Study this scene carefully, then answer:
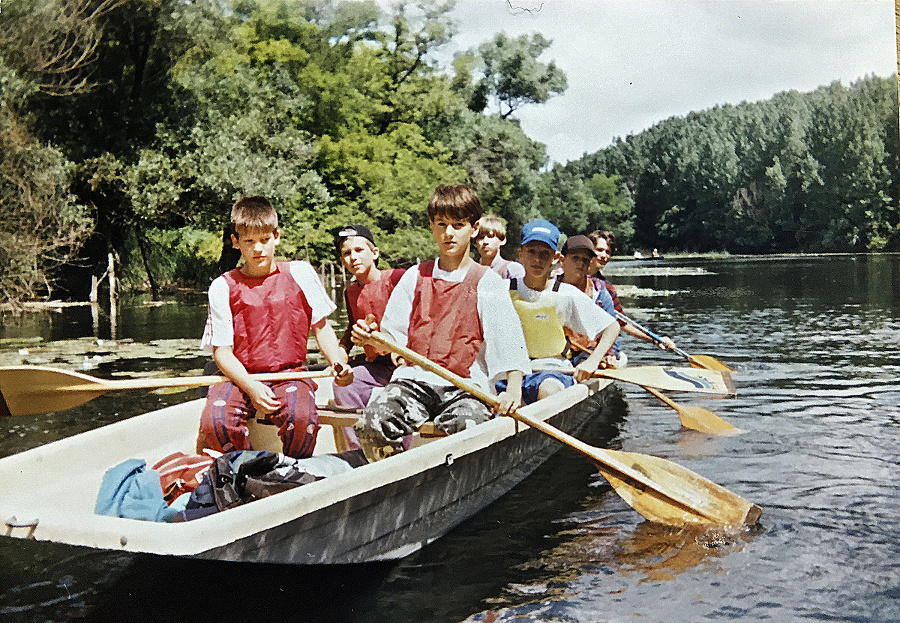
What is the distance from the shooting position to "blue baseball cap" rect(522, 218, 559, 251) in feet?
13.2

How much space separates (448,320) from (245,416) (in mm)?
790

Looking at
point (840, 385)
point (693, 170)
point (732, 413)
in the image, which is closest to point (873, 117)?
point (840, 385)

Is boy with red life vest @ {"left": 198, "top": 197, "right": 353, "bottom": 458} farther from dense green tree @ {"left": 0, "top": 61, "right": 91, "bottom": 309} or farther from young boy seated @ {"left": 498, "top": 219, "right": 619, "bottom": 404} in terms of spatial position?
dense green tree @ {"left": 0, "top": 61, "right": 91, "bottom": 309}

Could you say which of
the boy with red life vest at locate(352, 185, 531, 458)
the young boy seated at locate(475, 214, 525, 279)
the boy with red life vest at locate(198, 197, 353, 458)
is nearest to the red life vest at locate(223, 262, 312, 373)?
the boy with red life vest at locate(198, 197, 353, 458)

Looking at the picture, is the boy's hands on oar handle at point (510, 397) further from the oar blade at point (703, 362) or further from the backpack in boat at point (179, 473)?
the oar blade at point (703, 362)

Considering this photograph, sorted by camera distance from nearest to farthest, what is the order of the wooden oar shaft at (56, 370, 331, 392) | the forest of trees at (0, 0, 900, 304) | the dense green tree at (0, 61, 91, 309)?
1. the wooden oar shaft at (56, 370, 331, 392)
2. the dense green tree at (0, 61, 91, 309)
3. the forest of trees at (0, 0, 900, 304)

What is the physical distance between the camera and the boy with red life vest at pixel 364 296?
4035 mm

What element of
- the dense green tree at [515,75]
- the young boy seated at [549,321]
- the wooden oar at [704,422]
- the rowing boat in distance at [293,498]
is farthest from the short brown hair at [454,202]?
the dense green tree at [515,75]

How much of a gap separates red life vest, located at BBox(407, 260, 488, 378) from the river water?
0.71 metres

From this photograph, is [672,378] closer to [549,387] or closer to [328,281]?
[549,387]

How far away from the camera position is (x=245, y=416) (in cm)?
310

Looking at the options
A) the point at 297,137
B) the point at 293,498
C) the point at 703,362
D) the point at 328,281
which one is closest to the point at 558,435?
the point at 293,498

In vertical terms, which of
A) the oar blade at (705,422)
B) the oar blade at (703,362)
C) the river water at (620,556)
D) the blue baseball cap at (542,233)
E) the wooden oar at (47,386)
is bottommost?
the river water at (620,556)

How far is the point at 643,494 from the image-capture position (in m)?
3.45
